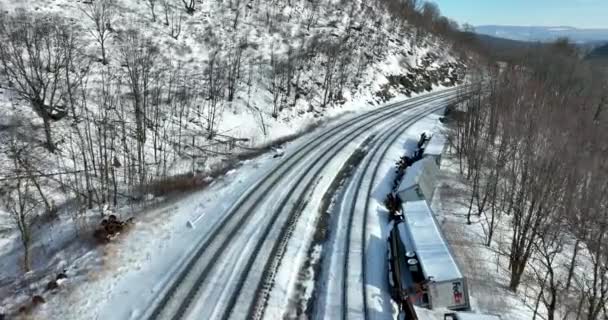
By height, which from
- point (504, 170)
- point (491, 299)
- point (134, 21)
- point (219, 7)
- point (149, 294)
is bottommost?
point (491, 299)

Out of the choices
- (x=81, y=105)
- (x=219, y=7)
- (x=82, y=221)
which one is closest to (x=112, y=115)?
(x=81, y=105)

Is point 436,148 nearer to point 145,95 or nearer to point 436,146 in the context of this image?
point 436,146

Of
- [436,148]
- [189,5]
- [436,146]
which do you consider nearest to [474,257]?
[436,148]

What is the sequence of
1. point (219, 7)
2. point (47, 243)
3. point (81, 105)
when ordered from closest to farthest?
point (47, 243), point (81, 105), point (219, 7)

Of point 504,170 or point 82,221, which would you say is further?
point 504,170

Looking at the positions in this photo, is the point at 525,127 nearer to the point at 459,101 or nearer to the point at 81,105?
the point at 459,101

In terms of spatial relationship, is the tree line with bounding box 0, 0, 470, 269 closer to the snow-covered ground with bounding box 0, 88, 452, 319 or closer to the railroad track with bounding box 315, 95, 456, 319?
the snow-covered ground with bounding box 0, 88, 452, 319

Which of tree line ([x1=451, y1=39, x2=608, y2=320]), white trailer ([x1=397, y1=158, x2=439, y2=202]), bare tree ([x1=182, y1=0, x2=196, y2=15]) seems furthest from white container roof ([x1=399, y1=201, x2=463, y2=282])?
bare tree ([x1=182, y1=0, x2=196, y2=15])
